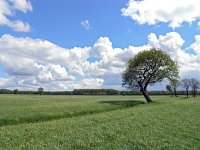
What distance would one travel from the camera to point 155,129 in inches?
1067

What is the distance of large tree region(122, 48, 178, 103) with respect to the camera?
8338cm

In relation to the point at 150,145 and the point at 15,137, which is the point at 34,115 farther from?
the point at 150,145

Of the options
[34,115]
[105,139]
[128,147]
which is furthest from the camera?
[34,115]

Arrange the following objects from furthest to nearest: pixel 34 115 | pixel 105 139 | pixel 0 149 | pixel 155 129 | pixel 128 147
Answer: pixel 34 115 < pixel 155 129 < pixel 105 139 < pixel 128 147 < pixel 0 149

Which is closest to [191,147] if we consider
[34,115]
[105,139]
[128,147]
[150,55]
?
[128,147]

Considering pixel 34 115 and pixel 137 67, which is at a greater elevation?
pixel 137 67

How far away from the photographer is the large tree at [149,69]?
274 feet

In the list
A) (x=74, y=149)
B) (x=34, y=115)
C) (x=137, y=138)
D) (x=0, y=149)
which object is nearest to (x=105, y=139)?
(x=137, y=138)

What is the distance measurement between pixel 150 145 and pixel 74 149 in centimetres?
506

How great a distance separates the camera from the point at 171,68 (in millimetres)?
83500

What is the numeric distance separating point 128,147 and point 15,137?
26.4ft

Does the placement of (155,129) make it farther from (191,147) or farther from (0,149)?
(0,149)

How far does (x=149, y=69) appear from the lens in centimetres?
8394

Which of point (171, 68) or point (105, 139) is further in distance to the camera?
point (171, 68)
